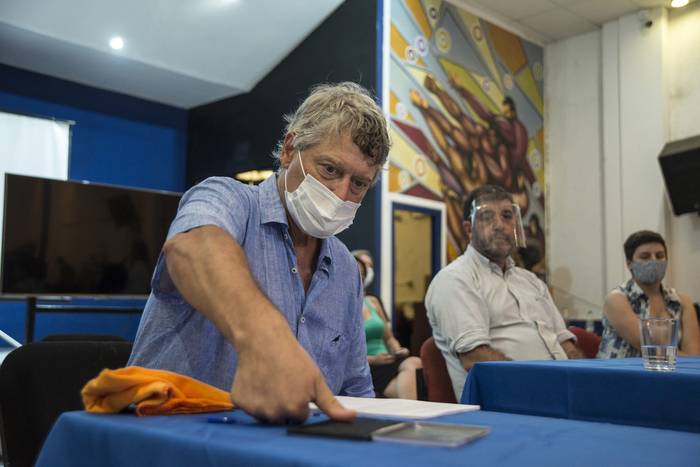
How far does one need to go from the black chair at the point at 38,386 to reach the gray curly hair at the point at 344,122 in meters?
0.67

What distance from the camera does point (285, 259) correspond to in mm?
1407

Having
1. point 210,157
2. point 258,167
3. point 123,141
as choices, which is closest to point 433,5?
point 258,167

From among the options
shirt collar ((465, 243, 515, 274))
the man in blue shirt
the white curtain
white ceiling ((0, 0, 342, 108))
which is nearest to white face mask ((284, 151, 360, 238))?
the man in blue shirt

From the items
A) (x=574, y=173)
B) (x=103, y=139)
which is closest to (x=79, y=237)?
(x=103, y=139)

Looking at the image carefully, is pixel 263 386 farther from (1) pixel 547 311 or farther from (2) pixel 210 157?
(2) pixel 210 157

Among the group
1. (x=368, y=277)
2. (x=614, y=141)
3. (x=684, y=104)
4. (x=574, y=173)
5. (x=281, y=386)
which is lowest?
(x=281, y=386)

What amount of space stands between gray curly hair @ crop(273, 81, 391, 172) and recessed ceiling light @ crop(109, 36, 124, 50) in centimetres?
467

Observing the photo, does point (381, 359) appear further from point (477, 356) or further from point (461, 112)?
point (461, 112)

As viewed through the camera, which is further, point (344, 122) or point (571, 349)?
point (571, 349)

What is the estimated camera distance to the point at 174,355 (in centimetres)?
124

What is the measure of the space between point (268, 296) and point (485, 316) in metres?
1.67

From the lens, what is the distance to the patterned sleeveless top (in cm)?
329

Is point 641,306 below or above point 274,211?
below

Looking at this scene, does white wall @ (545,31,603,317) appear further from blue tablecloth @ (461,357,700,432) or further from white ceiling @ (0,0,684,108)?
blue tablecloth @ (461,357,700,432)
